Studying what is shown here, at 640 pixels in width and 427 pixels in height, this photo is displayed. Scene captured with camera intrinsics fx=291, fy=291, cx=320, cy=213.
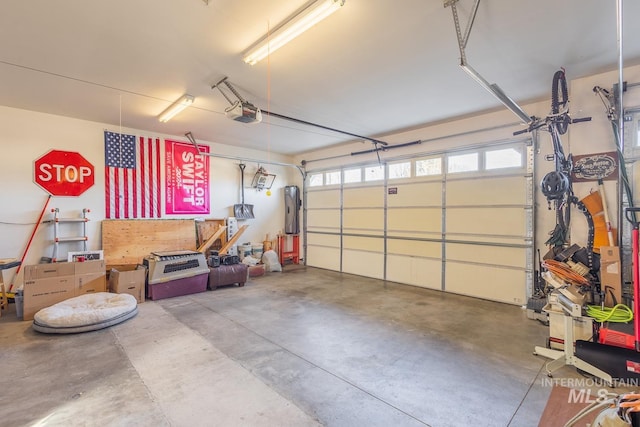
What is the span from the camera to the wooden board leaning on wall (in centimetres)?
565

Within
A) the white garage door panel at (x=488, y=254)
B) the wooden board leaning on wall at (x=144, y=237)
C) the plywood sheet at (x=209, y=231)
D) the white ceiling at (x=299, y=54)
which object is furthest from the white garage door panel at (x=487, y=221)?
the wooden board leaning on wall at (x=144, y=237)

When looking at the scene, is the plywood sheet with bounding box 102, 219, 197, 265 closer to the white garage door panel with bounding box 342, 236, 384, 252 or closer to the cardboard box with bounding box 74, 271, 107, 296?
the cardboard box with bounding box 74, 271, 107, 296

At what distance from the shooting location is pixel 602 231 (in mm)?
3639

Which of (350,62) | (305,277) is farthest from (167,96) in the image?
(305,277)

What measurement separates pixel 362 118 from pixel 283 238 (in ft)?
15.0

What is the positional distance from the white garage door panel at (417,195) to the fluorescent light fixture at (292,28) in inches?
163

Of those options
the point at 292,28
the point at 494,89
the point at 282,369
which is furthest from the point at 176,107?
the point at 494,89

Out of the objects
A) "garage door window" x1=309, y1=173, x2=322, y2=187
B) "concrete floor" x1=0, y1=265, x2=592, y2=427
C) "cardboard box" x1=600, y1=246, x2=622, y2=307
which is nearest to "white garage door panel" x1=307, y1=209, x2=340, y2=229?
"garage door window" x1=309, y1=173, x2=322, y2=187

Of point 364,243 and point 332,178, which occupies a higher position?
point 332,178

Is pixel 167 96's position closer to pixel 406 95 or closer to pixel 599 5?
pixel 406 95

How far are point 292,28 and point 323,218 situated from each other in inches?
231

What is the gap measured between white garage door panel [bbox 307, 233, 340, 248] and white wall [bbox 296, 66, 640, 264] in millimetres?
2361

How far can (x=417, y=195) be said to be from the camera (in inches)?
243

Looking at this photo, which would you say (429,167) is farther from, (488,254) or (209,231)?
(209,231)
